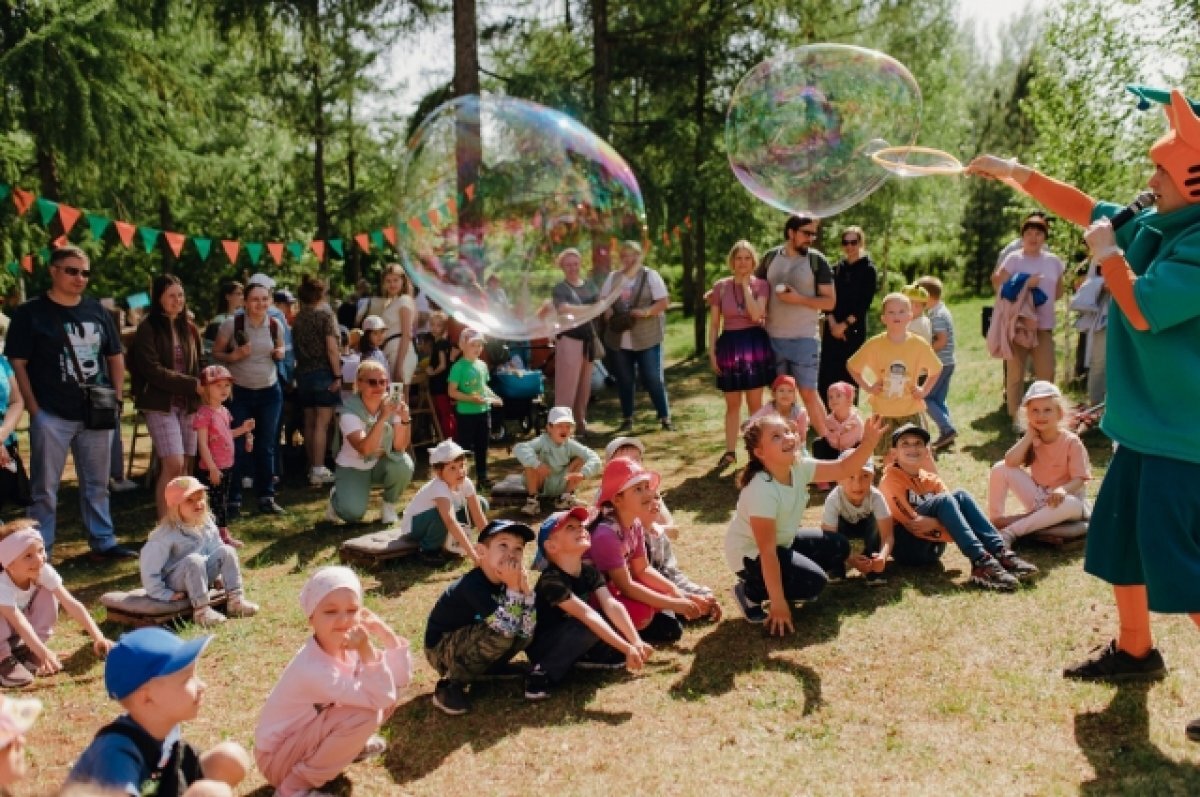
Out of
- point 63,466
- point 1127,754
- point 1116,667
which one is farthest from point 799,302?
point 63,466

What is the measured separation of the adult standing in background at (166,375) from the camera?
7078 millimetres

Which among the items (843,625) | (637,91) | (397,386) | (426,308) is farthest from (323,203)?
(843,625)

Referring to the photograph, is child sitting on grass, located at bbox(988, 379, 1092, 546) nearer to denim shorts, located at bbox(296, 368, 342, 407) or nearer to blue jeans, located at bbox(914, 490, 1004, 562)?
blue jeans, located at bbox(914, 490, 1004, 562)

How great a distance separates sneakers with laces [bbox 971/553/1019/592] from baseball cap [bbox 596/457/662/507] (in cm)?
192

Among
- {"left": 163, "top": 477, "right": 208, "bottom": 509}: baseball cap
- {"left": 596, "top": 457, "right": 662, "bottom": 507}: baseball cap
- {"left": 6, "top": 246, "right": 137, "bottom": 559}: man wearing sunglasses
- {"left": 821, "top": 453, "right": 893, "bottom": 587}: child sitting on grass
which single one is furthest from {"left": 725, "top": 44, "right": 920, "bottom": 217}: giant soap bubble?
{"left": 6, "top": 246, "right": 137, "bottom": 559}: man wearing sunglasses

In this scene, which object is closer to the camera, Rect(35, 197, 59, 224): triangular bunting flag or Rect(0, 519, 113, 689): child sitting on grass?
Rect(0, 519, 113, 689): child sitting on grass

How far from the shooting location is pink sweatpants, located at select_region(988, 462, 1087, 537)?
6000 millimetres

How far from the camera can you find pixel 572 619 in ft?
14.7

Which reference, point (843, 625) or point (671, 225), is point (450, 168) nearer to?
point (843, 625)

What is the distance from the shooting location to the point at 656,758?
12.5ft

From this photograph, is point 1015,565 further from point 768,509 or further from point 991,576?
point 768,509

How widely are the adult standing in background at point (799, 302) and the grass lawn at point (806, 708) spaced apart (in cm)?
250

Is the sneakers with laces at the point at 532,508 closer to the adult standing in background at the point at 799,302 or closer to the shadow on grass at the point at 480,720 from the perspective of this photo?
the adult standing in background at the point at 799,302

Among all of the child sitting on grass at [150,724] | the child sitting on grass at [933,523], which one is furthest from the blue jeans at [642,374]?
the child sitting on grass at [150,724]
